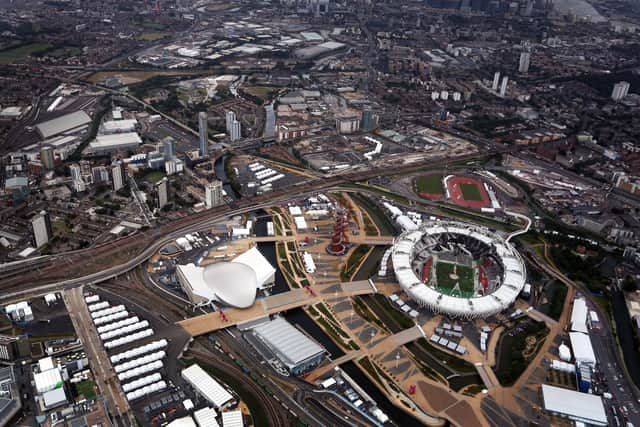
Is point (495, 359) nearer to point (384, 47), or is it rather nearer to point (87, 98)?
point (87, 98)

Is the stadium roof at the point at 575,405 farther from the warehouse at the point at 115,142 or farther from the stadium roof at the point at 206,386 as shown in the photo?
the warehouse at the point at 115,142

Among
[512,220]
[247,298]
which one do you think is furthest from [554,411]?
[512,220]

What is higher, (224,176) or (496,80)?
(496,80)

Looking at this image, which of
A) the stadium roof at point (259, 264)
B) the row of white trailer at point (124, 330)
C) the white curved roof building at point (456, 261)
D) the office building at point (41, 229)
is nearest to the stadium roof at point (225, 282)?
the stadium roof at point (259, 264)

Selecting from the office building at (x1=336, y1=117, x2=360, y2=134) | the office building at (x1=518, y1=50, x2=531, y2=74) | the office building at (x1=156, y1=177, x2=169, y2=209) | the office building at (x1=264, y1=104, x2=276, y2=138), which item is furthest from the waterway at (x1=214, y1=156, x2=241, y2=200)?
the office building at (x1=518, y1=50, x2=531, y2=74)

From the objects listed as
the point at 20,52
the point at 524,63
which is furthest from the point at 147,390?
the point at 524,63

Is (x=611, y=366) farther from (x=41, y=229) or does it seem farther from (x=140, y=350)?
(x=41, y=229)
